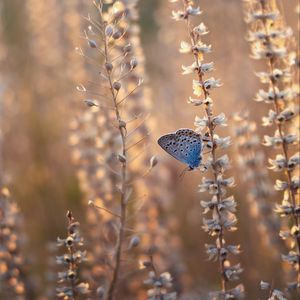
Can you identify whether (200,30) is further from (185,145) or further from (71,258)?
(71,258)

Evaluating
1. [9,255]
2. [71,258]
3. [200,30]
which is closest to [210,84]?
[200,30]

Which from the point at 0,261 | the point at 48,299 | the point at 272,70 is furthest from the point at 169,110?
the point at 272,70

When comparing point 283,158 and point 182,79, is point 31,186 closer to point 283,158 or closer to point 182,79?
point 182,79

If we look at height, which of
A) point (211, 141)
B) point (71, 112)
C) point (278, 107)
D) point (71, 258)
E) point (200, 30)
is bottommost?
point (71, 258)

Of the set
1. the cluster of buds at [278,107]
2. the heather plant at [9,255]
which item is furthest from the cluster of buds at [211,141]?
the heather plant at [9,255]

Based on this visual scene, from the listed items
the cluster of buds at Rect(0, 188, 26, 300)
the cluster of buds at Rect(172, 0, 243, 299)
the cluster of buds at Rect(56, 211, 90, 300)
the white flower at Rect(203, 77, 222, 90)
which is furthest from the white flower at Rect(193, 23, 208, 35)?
the cluster of buds at Rect(0, 188, 26, 300)

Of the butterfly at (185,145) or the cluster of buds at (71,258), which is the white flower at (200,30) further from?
the cluster of buds at (71,258)

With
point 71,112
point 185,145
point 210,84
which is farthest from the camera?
point 71,112
